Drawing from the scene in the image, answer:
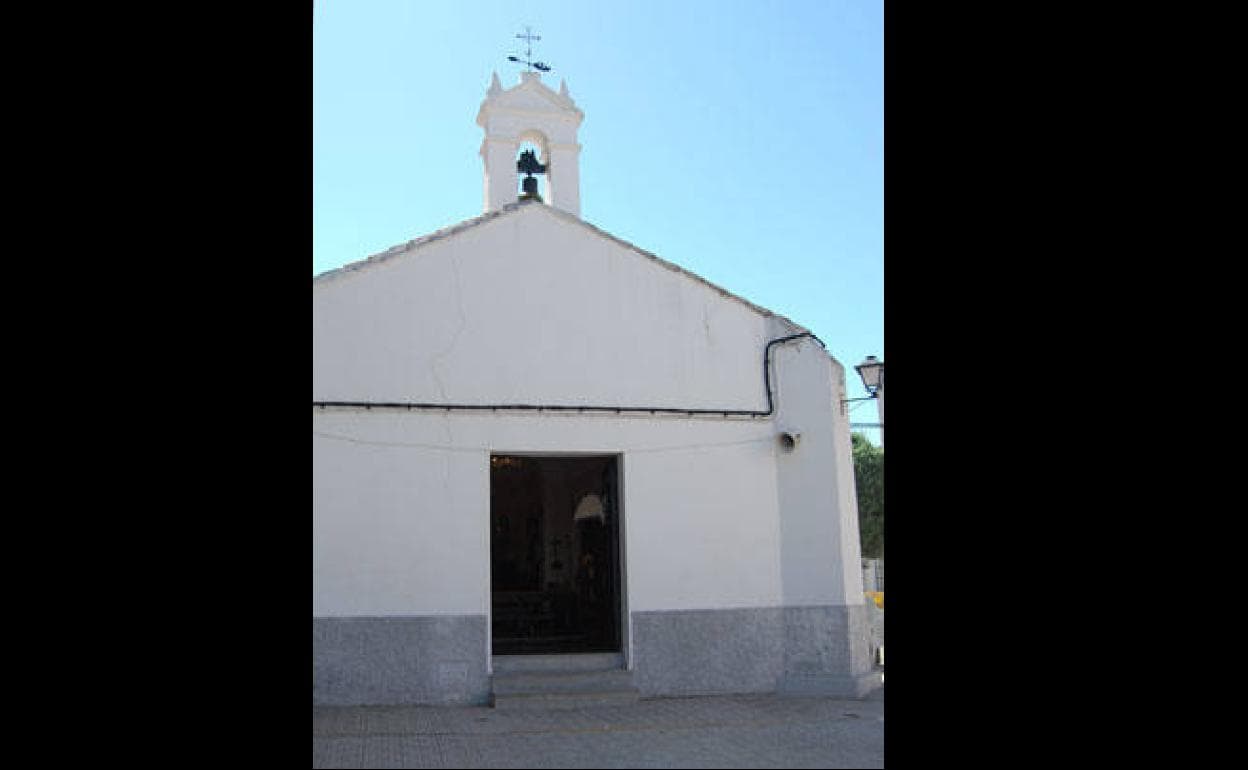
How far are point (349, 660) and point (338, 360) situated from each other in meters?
2.75

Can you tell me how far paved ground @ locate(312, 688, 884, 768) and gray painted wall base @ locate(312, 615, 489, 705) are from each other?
0.16 meters

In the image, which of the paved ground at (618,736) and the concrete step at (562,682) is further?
the concrete step at (562,682)

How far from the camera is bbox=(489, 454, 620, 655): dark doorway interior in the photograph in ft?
34.6

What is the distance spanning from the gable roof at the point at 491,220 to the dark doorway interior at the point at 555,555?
2.19m

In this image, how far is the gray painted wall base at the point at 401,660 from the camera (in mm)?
8773

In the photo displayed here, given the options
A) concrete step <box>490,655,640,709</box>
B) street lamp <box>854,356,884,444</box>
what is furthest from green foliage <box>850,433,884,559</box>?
concrete step <box>490,655,640,709</box>

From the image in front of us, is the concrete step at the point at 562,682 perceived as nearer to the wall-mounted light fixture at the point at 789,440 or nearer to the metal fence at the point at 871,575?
the wall-mounted light fixture at the point at 789,440

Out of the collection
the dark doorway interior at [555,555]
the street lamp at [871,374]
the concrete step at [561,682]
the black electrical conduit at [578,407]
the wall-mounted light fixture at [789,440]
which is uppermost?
the street lamp at [871,374]

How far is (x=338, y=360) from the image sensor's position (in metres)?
9.40

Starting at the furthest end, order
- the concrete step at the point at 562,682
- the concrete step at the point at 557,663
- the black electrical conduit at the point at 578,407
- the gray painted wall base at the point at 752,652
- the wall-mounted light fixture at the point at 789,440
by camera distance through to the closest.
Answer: the wall-mounted light fixture at the point at 789,440 → the gray painted wall base at the point at 752,652 → the concrete step at the point at 557,663 → the black electrical conduit at the point at 578,407 → the concrete step at the point at 562,682

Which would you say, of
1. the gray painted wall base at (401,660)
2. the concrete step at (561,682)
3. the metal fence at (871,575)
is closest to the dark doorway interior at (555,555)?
the concrete step at (561,682)

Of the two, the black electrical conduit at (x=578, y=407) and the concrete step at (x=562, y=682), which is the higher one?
the black electrical conduit at (x=578, y=407)
